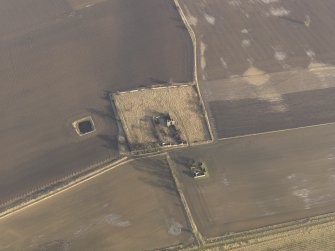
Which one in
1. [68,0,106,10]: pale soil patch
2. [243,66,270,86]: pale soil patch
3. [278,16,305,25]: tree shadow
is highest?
[68,0,106,10]: pale soil patch

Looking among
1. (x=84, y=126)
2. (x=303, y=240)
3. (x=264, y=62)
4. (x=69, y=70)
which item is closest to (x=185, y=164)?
(x=84, y=126)

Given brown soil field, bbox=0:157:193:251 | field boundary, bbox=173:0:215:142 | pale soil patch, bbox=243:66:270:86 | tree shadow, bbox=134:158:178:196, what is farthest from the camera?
pale soil patch, bbox=243:66:270:86

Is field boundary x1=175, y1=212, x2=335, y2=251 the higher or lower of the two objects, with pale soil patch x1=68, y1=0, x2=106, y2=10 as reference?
lower

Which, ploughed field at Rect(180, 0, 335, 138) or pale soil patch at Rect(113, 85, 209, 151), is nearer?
pale soil patch at Rect(113, 85, 209, 151)

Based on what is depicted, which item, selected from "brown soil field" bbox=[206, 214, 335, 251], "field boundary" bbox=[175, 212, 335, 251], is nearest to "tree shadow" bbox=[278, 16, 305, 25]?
"field boundary" bbox=[175, 212, 335, 251]

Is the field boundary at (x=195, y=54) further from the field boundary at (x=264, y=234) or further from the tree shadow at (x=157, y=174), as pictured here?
the field boundary at (x=264, y=234)

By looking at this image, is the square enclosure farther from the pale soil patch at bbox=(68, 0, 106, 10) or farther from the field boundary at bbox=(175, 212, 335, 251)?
the pale soil patch at bbox=(68, 0, 106, 10)

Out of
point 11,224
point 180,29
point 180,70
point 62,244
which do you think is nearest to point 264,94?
point 180,70

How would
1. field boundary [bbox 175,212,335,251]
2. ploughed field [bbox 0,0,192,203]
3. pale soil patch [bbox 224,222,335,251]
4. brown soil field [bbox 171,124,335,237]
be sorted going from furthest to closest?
1. ploughed field [bbox 0,0,192,203]
2. brown soil field [bbox 171,124,335,237]
3. pale soil patch [bbox 224,222,335,251]
4. field boundary [bbox 175,212,335,251]
